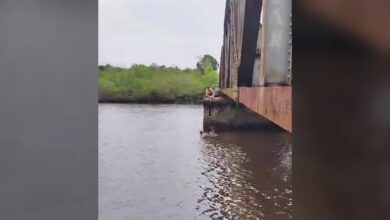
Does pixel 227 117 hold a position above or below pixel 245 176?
above

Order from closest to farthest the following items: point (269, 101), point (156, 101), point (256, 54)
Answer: point (269, 101)
point (256, 54)
point (156, 101)

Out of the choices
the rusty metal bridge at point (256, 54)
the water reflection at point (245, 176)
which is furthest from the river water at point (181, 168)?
the rusty metal bridge at point (256, 54)

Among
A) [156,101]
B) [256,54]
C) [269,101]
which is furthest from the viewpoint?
[156,101]

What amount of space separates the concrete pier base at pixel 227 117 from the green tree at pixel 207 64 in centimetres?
16

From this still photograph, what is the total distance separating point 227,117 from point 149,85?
18.4 inches

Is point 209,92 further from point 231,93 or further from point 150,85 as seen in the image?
point 150,85

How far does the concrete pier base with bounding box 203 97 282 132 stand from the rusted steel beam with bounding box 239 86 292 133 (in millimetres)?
37

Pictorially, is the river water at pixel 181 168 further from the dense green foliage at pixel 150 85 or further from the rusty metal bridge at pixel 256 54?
the rusty metal bridge at pixel 256 54

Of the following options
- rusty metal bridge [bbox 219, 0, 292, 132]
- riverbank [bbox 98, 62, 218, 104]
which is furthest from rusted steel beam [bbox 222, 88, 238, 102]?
riverbank [bbox 98, 62, 218, 104]

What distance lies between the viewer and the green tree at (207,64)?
220cm

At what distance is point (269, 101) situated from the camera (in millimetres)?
2018

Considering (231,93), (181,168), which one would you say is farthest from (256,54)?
(181,168)
